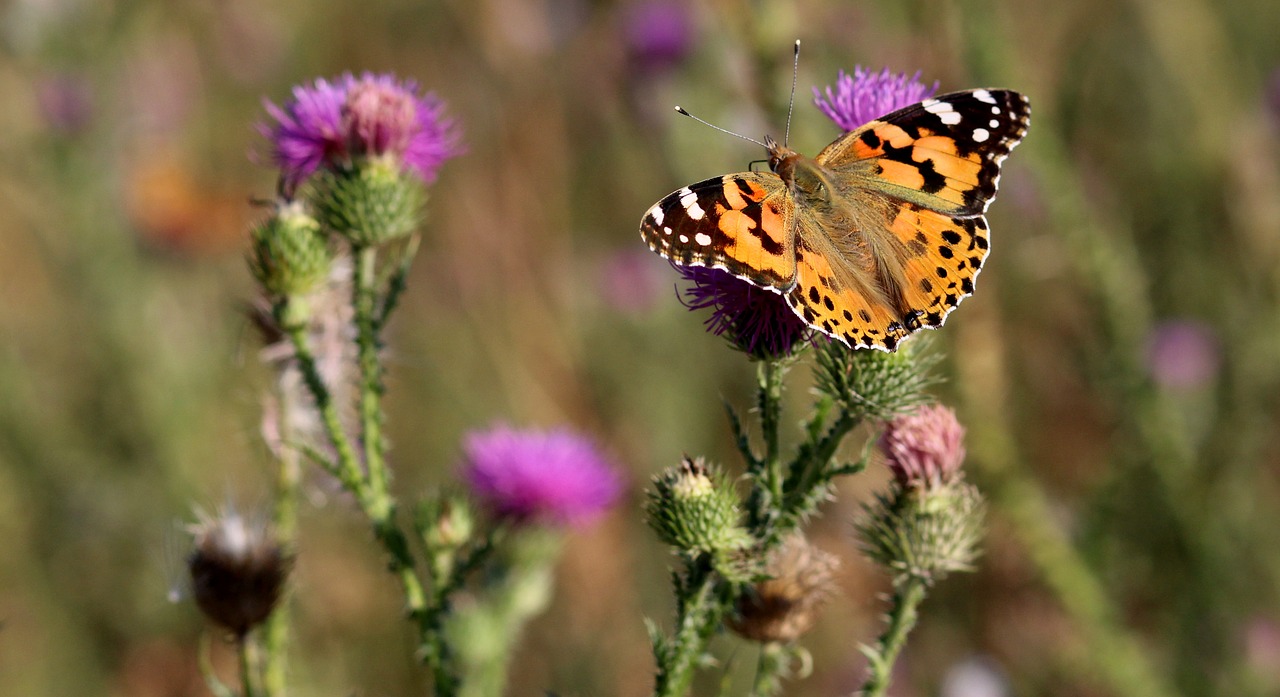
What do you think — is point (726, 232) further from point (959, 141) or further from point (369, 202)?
point (369, 202)

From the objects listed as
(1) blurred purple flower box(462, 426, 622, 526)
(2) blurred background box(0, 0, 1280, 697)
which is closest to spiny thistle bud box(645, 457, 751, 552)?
(1) blurred purple flower box(462, 426, 622, 526)

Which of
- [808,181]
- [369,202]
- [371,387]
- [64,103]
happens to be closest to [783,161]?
[808,181]

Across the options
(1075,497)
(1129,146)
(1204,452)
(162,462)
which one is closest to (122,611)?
(162,462)

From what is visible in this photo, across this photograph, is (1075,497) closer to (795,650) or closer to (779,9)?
(779,9)

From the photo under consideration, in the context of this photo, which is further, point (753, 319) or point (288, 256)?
point (288, 256)

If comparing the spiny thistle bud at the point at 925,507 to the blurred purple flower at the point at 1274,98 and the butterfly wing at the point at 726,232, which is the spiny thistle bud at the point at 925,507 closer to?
the butterfly wing at the point at 726,232
